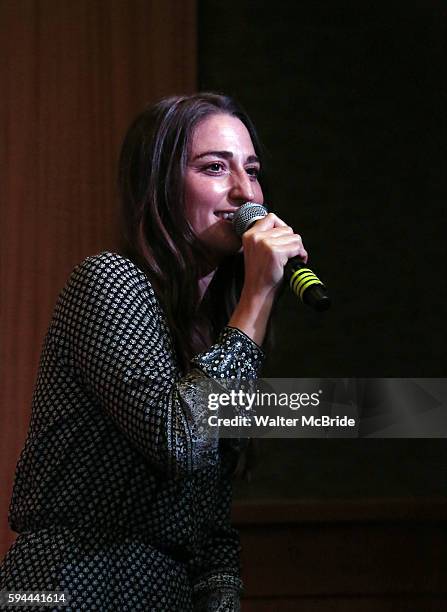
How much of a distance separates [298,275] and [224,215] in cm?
21

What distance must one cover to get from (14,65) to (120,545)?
1302mm

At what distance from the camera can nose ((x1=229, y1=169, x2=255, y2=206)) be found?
1.13 m

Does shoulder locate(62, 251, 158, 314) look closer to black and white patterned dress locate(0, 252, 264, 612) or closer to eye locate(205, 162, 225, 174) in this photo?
black and white patterned dress locate(0, 252, 264, 612)

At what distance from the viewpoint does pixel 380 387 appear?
2.06m

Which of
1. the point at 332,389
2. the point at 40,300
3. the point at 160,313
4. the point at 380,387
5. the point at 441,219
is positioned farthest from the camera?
the point at 441,219

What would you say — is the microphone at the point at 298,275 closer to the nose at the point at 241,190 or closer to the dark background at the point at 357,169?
the nose at the point at 241,190

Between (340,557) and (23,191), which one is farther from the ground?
(23,191)

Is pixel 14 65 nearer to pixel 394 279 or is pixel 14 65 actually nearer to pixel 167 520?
pixel 394 279

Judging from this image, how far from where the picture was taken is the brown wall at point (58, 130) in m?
1.92

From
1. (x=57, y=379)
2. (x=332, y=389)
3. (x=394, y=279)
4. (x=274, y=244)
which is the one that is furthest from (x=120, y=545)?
(x=394, y=279)

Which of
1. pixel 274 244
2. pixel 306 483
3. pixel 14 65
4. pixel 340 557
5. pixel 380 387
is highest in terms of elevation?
pixel 14 65

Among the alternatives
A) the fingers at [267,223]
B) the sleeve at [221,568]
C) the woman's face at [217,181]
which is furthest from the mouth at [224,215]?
the sleeve at [221,568]

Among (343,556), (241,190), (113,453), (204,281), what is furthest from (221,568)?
(343,556)

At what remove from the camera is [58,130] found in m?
1.95
